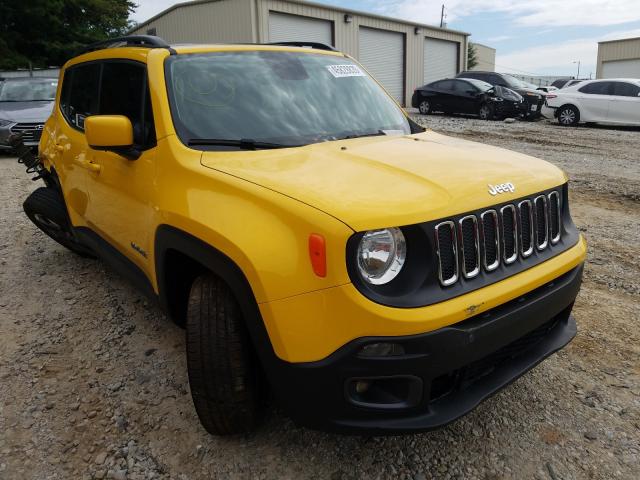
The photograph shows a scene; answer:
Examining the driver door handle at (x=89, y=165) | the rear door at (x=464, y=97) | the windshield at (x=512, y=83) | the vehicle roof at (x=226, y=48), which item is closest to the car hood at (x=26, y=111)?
the driver door handle at (x=89, y=165)

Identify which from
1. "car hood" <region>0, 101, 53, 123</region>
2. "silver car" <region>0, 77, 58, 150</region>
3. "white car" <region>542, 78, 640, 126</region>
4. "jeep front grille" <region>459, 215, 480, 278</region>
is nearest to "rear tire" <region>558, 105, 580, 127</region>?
"white car" <region>542, 78, 640, 126</region>

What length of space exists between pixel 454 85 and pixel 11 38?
23198 mm

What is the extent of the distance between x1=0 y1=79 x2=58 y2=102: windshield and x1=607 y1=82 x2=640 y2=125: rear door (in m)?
14.4

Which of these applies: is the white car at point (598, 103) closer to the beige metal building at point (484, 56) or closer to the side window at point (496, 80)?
the side window at point (496, 80)

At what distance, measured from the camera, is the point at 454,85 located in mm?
17734

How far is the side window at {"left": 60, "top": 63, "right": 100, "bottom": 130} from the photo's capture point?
369 cm

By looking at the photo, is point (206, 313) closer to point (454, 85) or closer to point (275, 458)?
point (275, 458)

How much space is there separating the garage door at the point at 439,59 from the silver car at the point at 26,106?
2114 cm

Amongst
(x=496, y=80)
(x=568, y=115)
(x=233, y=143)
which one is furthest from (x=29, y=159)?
(x=496, y=80)

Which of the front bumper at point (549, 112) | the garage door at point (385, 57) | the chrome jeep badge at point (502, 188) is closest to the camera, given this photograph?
the chrome jeep badge at point (502, 188)

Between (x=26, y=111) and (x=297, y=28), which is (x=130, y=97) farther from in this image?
(x=297, y=28)

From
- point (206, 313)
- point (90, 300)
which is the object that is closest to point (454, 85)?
point (90, 300)

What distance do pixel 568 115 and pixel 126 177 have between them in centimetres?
1550

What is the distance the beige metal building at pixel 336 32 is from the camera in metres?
21.0
